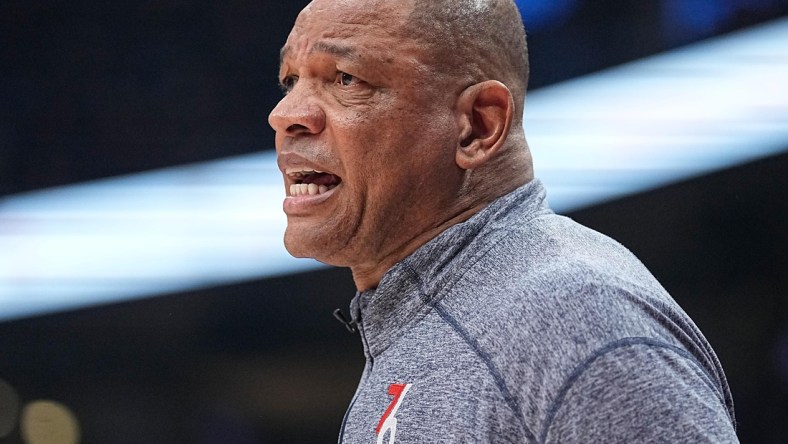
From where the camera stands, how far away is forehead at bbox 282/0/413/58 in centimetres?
139

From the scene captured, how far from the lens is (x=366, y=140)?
4.49ft

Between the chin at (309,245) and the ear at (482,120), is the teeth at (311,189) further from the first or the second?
the ear at (482,120)

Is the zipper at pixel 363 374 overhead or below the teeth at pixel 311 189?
below

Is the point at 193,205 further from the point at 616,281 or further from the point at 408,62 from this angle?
the point at 616,281

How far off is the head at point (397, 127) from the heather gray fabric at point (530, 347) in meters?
0.06

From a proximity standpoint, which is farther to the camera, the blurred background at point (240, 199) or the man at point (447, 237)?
the blurred background at point (240, 199)

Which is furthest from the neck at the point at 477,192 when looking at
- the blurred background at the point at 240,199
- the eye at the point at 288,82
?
the blurred background at the point at 240,199

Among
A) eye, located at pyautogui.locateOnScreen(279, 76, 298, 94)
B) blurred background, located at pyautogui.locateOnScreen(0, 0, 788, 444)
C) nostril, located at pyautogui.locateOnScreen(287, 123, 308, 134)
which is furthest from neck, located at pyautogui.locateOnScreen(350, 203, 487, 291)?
blurred background, located at pyautogui.locateOnScreen(0, 0, 788, 444)

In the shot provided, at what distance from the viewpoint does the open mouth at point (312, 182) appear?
1.43 meters

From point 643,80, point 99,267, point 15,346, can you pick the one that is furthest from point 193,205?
point 643,80

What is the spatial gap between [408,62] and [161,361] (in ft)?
5.60

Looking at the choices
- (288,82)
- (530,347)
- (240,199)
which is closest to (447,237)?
(530,347)

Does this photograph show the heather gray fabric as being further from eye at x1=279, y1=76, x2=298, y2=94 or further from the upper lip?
eye at x1=279, y1=76, x2=298, y2=94

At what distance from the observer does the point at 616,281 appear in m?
1.11
